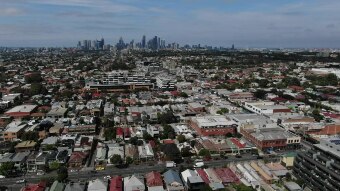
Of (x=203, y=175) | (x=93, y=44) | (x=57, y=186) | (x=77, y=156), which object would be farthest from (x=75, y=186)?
(x=93, y=44)

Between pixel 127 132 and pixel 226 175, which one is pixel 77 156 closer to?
pixel 127 132

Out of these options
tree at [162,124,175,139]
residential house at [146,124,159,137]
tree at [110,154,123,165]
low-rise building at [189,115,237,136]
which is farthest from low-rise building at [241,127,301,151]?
tree at [110,154,123,165]

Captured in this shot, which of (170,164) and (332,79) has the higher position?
(332,79)

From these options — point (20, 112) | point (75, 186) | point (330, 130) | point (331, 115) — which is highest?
point (331, 115)

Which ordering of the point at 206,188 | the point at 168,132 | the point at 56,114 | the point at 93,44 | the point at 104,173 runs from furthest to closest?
the point at 93,44 < the point at 56,114 < the point at 168,132 < the point at 104,173 < the point at 206,188

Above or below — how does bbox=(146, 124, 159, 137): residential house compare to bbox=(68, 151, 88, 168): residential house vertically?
above

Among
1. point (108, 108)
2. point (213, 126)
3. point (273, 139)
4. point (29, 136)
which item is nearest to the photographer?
point (273, 139)

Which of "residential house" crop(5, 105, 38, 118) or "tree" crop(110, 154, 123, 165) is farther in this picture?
"residential house" crop(5, 105, 38, 118)

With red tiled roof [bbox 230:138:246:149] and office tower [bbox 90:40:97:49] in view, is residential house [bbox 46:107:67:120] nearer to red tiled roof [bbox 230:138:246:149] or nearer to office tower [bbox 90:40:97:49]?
red tiled roof [bbox 230:138:246:149]
